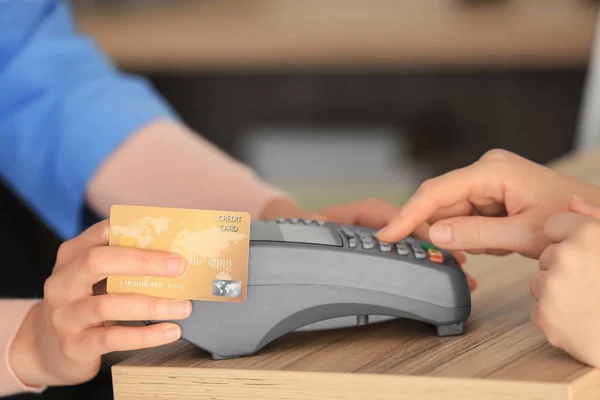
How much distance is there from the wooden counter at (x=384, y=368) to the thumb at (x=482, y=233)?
56mm

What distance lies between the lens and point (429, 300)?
573 mm

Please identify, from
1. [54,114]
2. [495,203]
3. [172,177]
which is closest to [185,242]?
[495,203]

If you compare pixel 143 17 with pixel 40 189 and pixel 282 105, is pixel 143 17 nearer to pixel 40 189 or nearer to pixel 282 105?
pixel 282 105

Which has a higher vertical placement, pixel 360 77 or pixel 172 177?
pixel 360 77

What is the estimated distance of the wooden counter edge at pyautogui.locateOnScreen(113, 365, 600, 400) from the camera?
0.48m

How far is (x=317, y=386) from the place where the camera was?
510 mm

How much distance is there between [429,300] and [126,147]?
0.54 m

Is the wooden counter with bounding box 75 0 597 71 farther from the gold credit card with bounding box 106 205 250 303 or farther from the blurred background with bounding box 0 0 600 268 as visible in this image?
the gold credit card with bounding box 106 205 250 303

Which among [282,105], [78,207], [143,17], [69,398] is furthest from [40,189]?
[282,105]

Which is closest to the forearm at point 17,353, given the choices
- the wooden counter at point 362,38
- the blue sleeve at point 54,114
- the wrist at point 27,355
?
the wrist at point 27,355

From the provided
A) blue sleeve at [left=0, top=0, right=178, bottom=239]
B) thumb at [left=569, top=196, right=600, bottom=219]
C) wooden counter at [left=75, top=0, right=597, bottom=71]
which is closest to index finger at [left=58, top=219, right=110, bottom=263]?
thumb at [left=569, top=196, right=600, bottom=219]

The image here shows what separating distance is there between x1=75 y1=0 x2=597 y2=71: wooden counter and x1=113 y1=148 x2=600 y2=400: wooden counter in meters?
1.41

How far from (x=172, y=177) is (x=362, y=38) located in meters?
1.10

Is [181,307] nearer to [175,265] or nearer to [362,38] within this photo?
[175,265]
